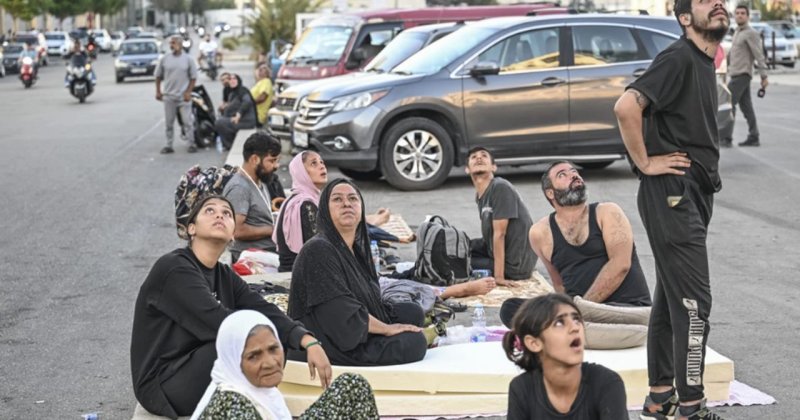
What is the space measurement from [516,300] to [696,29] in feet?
7.07

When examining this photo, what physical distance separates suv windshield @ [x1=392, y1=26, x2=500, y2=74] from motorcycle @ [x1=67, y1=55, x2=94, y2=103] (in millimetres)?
20307

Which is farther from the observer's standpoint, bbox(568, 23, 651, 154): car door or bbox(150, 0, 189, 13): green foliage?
bbox(150, 0, 189, 13): green foliage

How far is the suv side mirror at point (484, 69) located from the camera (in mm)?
15492

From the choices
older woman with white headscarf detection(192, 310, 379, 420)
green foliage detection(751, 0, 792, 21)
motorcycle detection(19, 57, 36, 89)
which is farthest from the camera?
green foliage detection(751, 0, 792, 21)

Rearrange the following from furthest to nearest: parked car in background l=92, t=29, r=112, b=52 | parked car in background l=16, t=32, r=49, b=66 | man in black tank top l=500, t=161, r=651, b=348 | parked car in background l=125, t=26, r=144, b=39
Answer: parked car in background l=125, t=26, r=144, b=39
parked car in background l=92, t=29, r=112, b=52
parked car in background l=16, t=32, r=49, b=66
man in black tank top l=500, t=161, r=651, b=348

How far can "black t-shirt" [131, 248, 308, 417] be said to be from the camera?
237 inches

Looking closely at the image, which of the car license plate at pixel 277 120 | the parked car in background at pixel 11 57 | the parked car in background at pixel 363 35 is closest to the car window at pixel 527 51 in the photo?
the car license plate at pixel 277 120

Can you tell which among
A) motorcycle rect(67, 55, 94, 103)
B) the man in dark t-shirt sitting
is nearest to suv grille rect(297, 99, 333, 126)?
the man in dark t-shirt sitting

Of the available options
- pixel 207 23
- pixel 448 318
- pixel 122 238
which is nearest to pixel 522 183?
pixel 122 238

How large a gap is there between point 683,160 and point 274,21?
44.0 metres

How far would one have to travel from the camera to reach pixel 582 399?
4.62 m

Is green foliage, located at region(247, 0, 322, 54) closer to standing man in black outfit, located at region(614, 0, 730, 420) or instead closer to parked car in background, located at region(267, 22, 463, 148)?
parked car in background, located at region(267, 22, 463, 148)

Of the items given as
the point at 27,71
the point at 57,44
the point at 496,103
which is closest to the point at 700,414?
the point at 496,103

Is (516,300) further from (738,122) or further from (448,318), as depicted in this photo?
(738,122)
